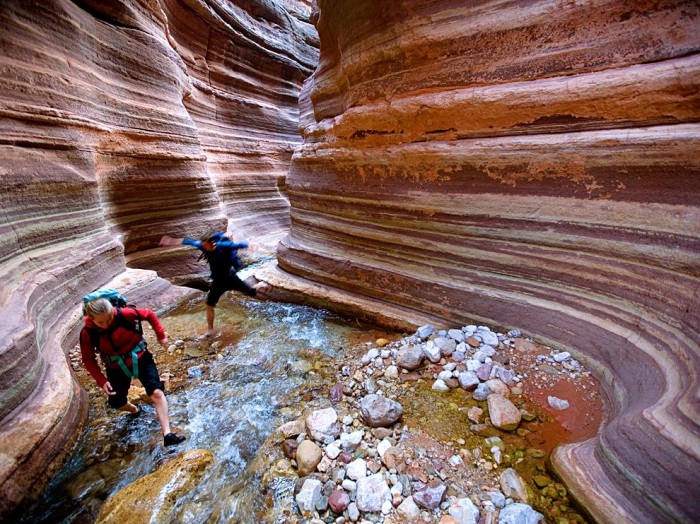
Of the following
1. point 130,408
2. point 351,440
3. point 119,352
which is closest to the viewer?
point 351,440

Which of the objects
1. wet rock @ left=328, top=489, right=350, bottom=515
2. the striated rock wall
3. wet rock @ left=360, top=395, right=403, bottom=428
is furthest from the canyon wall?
the striated rock wall

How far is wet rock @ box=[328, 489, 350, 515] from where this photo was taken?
1.80m

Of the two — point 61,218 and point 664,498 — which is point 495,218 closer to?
point 664,498

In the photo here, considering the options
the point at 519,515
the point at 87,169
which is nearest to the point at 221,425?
the point at 519,515

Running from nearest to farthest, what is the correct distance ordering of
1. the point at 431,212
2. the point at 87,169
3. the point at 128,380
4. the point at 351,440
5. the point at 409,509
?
the point at 409,509
the point at 351,440
the point at 128,380
the point at 431,212
the point at 87,169

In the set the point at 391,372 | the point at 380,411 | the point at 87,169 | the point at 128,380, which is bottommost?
the point at 391,372

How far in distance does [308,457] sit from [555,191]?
298 cm

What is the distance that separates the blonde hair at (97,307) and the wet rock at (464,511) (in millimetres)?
2496

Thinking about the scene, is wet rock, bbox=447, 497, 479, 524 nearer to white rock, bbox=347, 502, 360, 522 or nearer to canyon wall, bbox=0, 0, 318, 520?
white rock, bbox=347, 502, 360, 522

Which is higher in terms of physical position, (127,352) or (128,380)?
(127,352)

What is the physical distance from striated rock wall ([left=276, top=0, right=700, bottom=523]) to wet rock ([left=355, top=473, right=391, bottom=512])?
3.42 ft

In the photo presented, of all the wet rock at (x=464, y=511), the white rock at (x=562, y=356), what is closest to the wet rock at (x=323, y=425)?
the wet rock at (x=464, y=511)

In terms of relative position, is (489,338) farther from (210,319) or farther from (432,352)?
(210,319)

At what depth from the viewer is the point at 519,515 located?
1.64 metres
